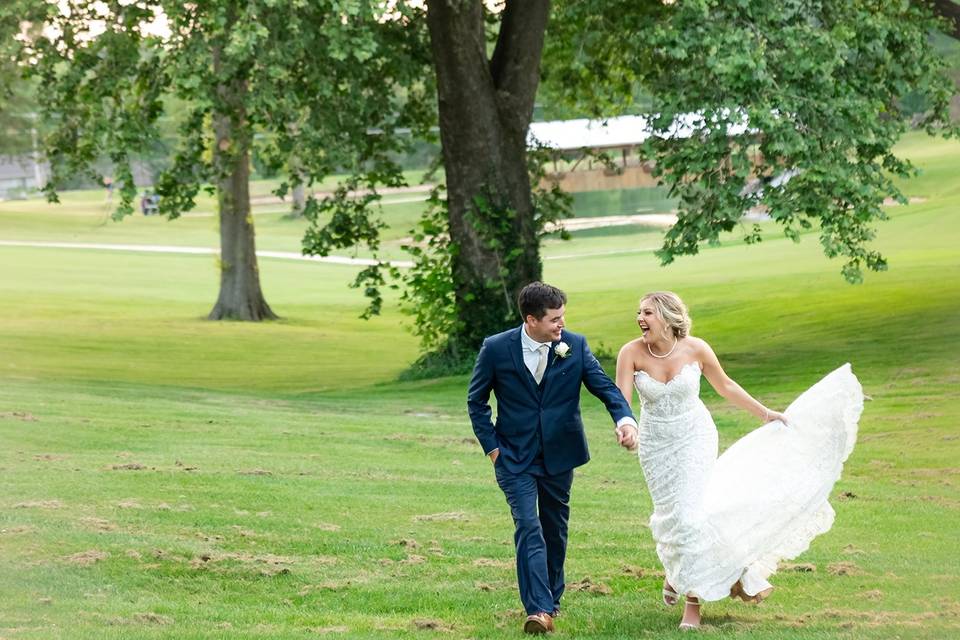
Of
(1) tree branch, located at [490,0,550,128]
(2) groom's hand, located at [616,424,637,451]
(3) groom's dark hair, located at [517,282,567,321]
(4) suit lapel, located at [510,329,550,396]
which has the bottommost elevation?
(2) groom's hand, located at [616,424,637,451]

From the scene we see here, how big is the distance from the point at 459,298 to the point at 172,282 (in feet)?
108

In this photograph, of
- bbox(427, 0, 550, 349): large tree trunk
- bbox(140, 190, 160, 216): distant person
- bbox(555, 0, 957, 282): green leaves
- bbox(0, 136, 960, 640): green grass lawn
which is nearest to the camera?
bbox(0, 136, 960, 640): green grass lawn

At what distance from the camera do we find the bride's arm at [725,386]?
27.9ft

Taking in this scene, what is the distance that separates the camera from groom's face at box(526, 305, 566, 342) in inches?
317

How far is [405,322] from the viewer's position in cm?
4462

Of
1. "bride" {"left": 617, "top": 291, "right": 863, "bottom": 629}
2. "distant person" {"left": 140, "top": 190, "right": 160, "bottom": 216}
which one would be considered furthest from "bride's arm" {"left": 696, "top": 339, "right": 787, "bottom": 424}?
"distant person" {"left": 140, "top": 190, "right": 160, "bottom": 216}

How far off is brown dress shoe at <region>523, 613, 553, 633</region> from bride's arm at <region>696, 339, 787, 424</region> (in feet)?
5.39

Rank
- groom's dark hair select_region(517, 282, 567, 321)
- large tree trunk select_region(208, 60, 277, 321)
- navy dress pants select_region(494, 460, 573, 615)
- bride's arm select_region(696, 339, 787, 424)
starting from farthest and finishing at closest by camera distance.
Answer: large tree trunk select_region(208, 60, 277, 321)
bride's arm select_region(696, 339, 787, 424)
navy dress pants select_region(494, 460, 573, 615)
groom's dark hair select_region(517, 282, 567, 321)

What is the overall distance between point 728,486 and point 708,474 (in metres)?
0.14

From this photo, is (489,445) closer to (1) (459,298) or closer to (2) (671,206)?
(1) (459,298)

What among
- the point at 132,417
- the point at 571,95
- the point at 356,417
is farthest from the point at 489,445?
the point at 571,95

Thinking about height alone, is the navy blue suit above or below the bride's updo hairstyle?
below

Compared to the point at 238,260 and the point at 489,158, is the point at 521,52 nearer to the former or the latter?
the point at 489,158

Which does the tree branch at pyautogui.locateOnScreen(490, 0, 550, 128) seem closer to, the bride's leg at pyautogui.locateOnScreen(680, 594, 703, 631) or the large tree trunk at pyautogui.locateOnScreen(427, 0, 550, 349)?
the large tree trunk at pyautogui.locateOnScreen(427, 0, 550, 349)
